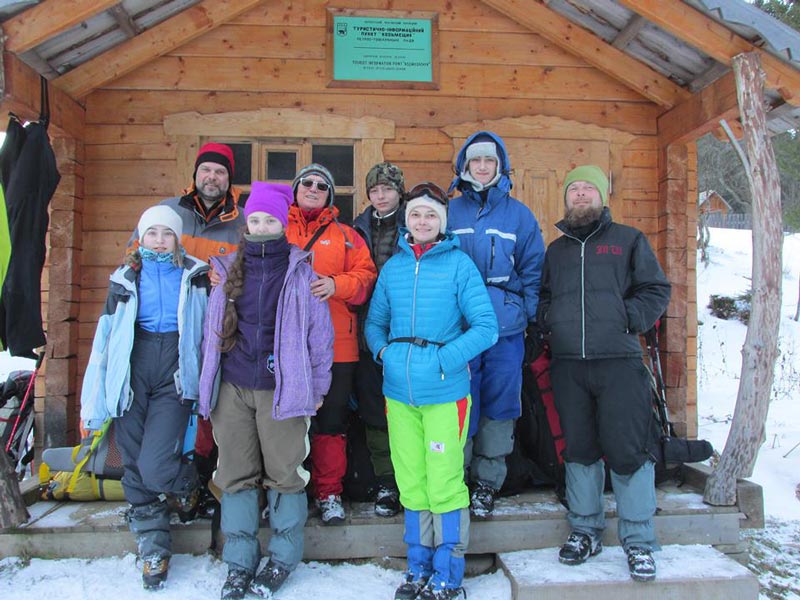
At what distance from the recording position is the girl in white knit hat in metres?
2.84

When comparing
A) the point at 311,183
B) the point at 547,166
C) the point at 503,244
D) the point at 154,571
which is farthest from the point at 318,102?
the point at 154,571

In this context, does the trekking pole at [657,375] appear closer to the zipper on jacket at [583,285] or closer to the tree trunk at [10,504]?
the zipper on jacket at [583,285]

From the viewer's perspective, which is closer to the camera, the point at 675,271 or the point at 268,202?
the point at 268,202

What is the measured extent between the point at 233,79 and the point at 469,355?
10.8 ft

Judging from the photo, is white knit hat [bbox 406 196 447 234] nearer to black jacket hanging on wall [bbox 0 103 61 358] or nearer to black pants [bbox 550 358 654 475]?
black pants [bbox 550 358 654 475]

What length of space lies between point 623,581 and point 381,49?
13.5 ft

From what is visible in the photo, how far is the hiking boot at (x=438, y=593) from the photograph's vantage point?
264 centimetres

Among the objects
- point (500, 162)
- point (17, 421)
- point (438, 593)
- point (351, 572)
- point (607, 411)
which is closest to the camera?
point (438, 593)

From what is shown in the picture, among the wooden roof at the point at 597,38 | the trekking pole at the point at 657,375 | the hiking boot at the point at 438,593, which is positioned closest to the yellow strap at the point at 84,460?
the hiking boot at the point at 438,593

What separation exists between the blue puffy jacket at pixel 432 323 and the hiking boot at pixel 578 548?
1023 mm

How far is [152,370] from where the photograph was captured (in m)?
2.93

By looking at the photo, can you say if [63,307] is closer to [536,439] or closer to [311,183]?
[311,183]

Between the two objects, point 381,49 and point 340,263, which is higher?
point 381,49

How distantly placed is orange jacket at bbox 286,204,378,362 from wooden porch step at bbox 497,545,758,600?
1.43m
